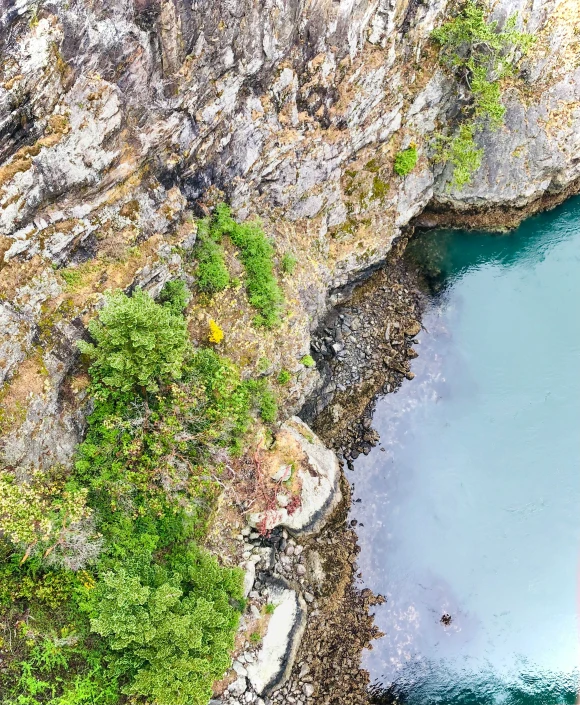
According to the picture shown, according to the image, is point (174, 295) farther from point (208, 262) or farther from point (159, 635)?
point (159, 635)

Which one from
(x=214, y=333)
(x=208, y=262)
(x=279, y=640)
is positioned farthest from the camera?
(x=208, y=262)

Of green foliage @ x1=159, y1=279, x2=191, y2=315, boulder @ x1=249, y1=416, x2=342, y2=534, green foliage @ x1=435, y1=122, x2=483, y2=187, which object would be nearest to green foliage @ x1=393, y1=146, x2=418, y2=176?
green foliage @ x1=435, y1=122, x2=483, y2=187

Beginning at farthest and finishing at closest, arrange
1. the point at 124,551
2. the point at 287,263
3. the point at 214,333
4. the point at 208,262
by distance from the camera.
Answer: the point at 287,263 → the point at 208,262 → the point at 214,333 → the point at 124,551

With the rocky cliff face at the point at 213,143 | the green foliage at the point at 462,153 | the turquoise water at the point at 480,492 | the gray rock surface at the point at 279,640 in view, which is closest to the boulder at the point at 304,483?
the turquoise water at the point at 480,492

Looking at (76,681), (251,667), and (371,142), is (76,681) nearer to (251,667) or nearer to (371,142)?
(251,667)

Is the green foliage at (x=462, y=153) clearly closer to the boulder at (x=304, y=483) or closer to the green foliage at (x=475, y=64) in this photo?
the green foliage at (x=475, y=64)

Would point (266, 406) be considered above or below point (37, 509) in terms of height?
below

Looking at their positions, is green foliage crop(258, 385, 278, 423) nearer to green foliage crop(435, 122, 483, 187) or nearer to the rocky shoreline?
the rocky shoreline

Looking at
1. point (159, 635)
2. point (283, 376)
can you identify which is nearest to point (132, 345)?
point (283, 376)
